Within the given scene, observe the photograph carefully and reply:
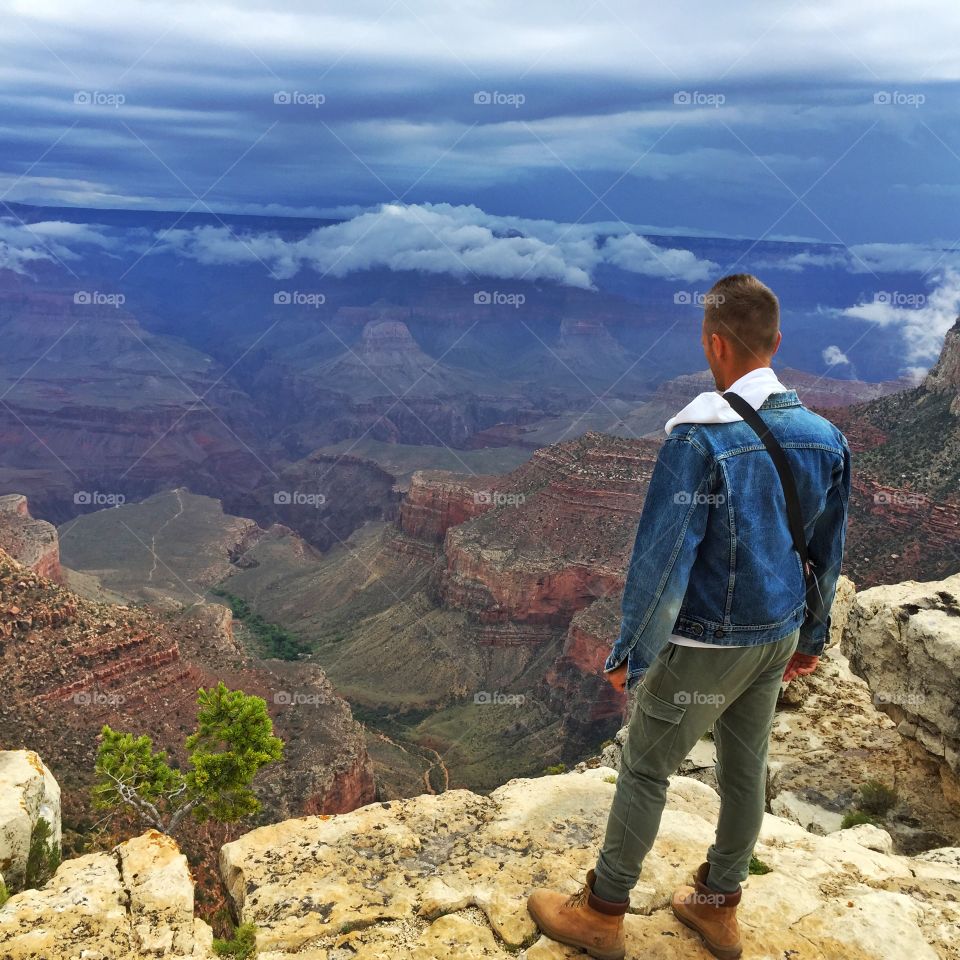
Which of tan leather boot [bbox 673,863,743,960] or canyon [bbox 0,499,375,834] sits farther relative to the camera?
canyon [bbox 0,499,375,834]

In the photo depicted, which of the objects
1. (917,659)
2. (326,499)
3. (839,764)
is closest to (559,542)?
(839,764)

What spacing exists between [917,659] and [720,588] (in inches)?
205

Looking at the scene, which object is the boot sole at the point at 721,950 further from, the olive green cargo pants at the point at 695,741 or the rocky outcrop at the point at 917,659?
the rocky outcrop at the point at 917,659

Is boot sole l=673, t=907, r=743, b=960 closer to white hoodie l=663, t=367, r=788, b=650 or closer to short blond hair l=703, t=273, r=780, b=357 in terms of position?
white hoodie l=663, t=367, r=788, b=650

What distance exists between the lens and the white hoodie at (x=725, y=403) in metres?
4.52

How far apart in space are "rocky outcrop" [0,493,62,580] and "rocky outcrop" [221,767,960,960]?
41.4 meters

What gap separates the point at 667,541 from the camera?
4484 mm

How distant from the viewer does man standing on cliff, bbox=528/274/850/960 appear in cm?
451

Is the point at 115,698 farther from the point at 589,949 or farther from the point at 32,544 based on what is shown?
the point at 32,544

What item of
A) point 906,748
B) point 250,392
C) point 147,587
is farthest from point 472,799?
point 250,392

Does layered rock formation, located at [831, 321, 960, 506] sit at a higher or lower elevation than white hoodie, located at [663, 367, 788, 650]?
lower

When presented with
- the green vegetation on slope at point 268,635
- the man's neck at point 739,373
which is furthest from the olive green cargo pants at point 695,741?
the green vegetation on slope at point 268,635

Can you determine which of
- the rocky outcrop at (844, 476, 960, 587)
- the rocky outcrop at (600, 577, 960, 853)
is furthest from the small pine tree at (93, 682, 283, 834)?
the rocky outcrop at (844, 476, 960, 587)

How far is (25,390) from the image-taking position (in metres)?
127
